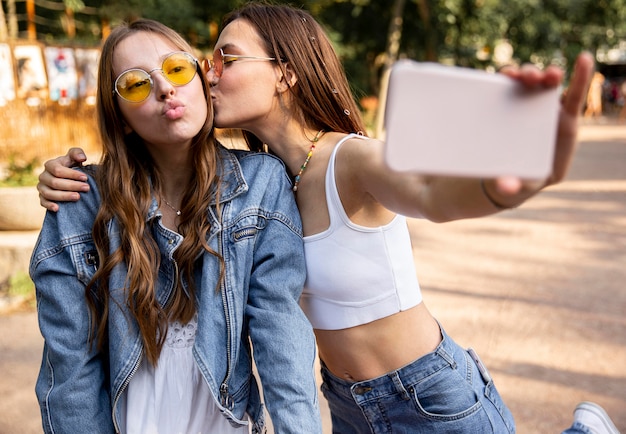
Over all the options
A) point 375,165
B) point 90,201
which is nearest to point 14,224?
point 90,201

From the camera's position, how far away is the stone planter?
5414mm

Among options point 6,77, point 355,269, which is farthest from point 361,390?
point 6,77

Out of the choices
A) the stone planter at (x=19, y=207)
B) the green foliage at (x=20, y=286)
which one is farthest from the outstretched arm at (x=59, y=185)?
the stone planter at (x=19, y=207)

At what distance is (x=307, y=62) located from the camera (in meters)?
1.89

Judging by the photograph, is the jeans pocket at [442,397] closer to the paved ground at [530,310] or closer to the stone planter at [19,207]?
the paved ground at [530,310]

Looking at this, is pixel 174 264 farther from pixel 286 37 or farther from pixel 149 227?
pixel 286 37

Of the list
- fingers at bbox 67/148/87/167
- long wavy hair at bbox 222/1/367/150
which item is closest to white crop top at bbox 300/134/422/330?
long wavy hair at bbox 222/1/367/150

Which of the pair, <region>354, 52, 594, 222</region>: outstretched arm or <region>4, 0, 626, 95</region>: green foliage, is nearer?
<region>354, 52, 594, 222</region>: outstretched arm

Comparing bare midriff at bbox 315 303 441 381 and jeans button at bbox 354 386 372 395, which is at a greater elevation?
bare midriff at bbox 315 303 441 381

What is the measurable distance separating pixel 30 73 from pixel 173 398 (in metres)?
8.91

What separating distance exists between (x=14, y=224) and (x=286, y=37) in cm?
439

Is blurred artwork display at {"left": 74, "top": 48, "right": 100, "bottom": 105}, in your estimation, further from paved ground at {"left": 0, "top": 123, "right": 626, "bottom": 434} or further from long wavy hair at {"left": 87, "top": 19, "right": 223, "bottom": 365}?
long wavy hair at {"left": 87, "top": 19, "right": 223, "bottom": 365}

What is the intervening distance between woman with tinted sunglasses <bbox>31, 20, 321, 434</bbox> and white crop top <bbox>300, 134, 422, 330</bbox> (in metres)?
0.08

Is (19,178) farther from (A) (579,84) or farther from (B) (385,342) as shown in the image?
(A) (579,84)
